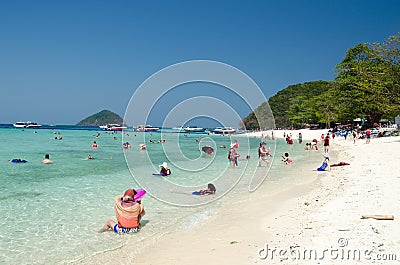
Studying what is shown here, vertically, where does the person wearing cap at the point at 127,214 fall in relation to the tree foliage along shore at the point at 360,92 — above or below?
below

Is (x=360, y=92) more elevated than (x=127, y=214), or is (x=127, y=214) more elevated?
(x=360, y=92)

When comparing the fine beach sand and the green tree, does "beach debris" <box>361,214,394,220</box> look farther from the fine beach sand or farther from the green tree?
the green tree

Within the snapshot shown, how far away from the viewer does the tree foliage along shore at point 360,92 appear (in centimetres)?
2675

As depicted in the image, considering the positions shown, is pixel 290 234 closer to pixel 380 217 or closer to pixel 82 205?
pixel 380 217

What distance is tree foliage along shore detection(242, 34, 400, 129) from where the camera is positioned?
26750 mm

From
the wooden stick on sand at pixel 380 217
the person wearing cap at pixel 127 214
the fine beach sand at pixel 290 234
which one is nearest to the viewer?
the fine beach sand at pixel 290 234

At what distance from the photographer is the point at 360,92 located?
3869cm

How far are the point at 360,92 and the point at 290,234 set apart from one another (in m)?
37.5

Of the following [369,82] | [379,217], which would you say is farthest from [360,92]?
[379,217]

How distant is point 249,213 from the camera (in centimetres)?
891

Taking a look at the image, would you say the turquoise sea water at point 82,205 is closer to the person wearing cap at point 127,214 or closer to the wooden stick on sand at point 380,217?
the person wearing cap at point 127,214

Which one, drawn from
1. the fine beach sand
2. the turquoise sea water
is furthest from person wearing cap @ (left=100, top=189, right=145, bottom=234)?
the fine beach sand

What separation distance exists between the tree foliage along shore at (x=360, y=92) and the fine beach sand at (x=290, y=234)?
6474mm

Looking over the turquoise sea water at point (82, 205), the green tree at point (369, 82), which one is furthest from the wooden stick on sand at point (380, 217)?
the green tree at point (369, 82)
